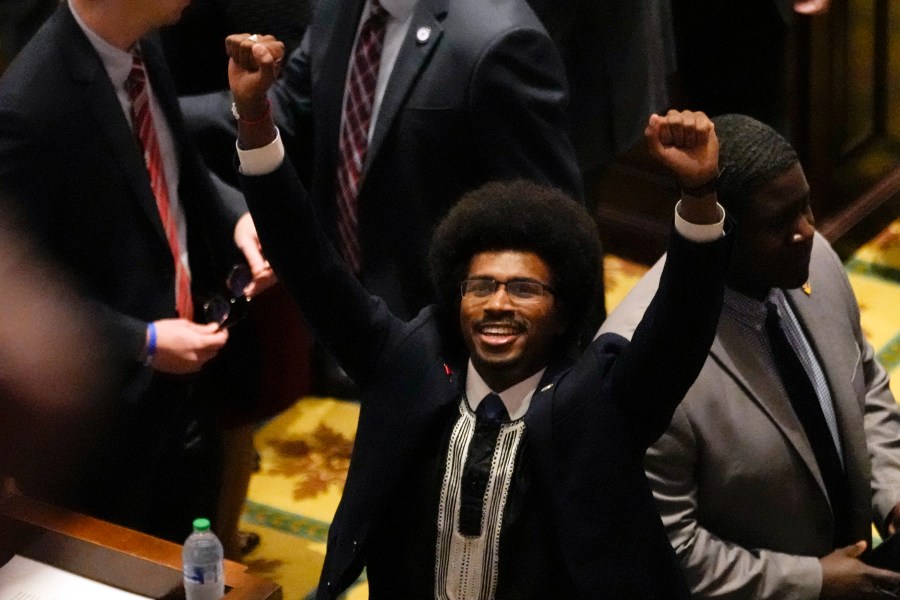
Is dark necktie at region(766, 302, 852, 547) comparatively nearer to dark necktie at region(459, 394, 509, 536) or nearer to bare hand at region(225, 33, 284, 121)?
dark necktie at region(459, 394, 509, 536)

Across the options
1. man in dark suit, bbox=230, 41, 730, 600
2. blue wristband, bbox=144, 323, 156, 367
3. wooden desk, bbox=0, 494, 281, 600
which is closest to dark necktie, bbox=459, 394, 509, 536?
man in dark suit, bbox=230, 41, 730, 600

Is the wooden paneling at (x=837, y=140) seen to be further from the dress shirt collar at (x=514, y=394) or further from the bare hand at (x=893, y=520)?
the dress shirt collar at (x=514, y=394)

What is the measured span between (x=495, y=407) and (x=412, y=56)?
94cm

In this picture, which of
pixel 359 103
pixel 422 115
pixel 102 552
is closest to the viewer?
pixel 102 552

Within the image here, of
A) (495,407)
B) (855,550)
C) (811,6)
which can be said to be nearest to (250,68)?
(495,407)

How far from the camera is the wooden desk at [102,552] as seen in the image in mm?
A: 2426

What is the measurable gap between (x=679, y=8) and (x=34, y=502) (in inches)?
105

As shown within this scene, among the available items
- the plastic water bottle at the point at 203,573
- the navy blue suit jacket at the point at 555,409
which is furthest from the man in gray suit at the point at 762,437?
the plastic water bottle at the point at 203,573

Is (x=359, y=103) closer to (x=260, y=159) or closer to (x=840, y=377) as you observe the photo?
Answer: (x=260, y=159)

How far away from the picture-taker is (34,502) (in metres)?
2.61

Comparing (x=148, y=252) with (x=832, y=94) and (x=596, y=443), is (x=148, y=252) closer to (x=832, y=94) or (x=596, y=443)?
(x=596, y=443)

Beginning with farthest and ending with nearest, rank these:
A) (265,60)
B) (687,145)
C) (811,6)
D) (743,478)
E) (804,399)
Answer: (811,6)
(804,399)
(743,478)
(265,60)
(687,145)

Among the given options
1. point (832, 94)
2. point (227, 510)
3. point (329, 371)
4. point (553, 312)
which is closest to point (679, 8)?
point (832, 94)

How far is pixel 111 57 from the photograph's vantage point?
2.82 m
